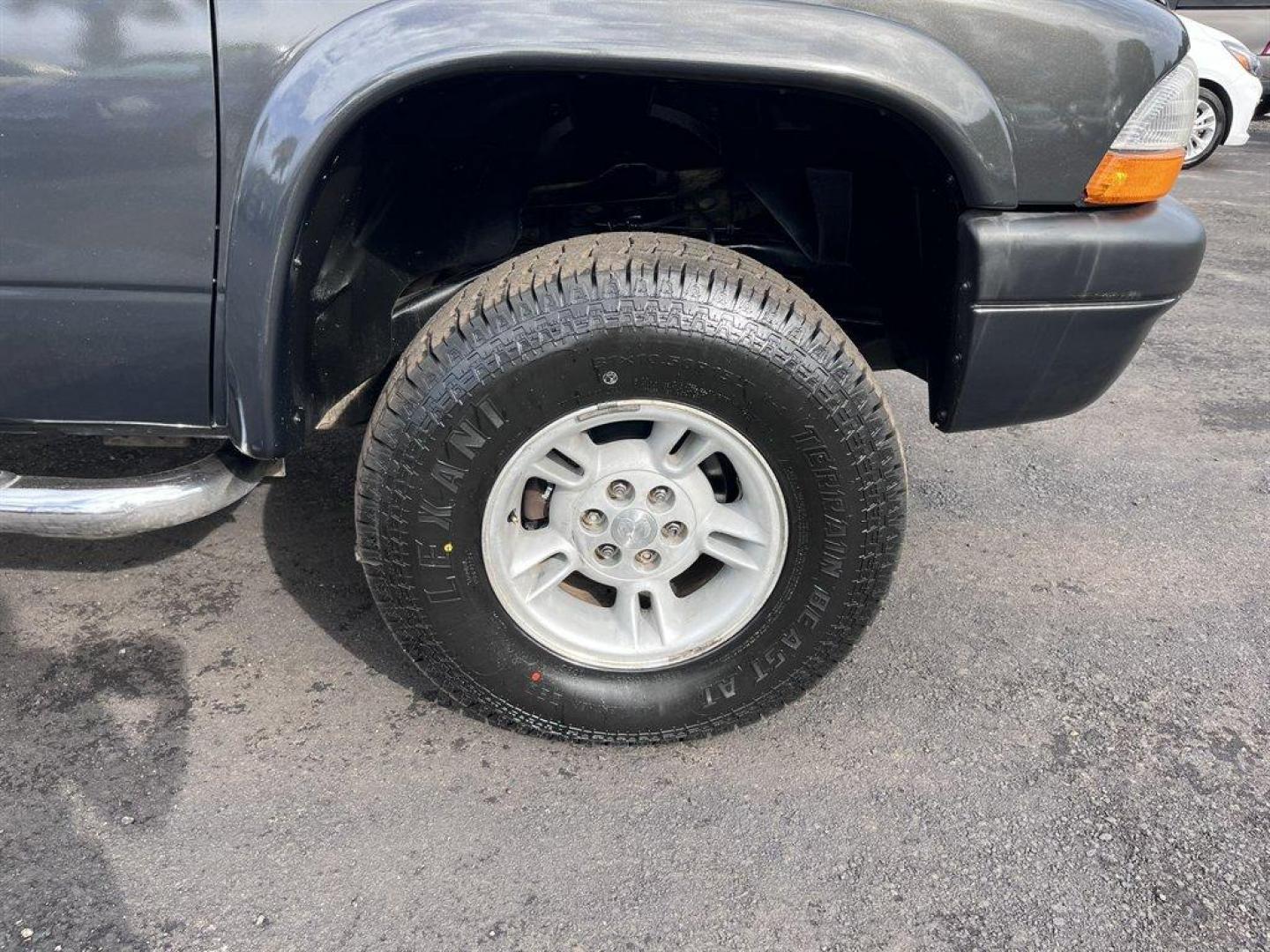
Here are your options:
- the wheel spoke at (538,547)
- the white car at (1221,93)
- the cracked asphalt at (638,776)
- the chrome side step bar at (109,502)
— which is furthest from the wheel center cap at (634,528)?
the white car at (1221,93)

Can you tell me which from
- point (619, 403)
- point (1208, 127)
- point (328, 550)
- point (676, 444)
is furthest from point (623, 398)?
point (1208, 127)

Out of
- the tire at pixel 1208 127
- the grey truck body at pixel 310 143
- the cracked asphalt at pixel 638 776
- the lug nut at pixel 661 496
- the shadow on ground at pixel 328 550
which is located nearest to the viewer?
the grey truck body at pixel 310 143

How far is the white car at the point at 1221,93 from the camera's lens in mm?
8625

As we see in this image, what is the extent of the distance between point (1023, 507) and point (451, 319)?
2.14 m

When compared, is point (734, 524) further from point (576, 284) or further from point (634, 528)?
point (576, 284)

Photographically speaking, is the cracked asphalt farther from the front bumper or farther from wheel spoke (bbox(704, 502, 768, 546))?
the front bumper

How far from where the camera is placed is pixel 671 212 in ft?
8.84

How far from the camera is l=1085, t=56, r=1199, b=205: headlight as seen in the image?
2.01 meters

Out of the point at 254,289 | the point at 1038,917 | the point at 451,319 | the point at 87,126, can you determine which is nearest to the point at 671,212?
the point at 451,319

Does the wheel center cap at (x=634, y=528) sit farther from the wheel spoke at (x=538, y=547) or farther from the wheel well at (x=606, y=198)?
the wheel well at (x=606, y=198)

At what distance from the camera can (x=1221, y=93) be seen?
8742 millimetres

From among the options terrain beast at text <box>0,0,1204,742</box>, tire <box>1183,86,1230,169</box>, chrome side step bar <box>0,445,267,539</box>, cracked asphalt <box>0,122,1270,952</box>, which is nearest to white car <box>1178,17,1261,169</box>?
tire <box>1183,86,1230,169</box>

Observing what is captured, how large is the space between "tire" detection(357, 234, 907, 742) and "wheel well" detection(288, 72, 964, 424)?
301 millimetres

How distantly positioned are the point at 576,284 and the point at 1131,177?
1102 mm
